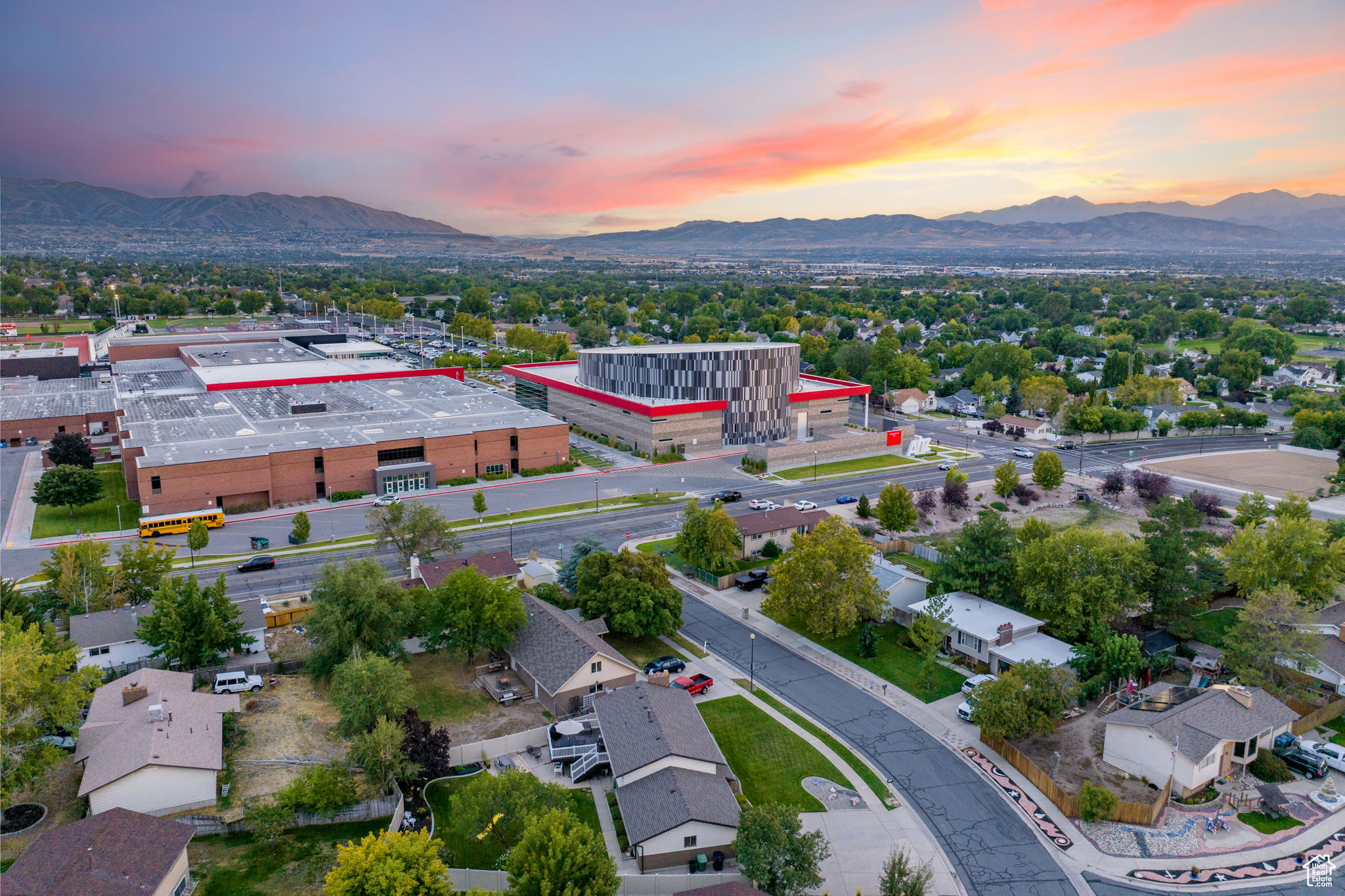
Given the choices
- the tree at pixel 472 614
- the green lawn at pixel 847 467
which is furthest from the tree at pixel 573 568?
the green lawn at pixel 847 467

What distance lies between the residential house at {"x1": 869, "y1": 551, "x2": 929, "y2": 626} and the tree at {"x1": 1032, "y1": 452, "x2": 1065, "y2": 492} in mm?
30033

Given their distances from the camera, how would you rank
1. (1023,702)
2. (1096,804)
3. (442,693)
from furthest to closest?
(442,693) → (1023,702) → (1096,804)

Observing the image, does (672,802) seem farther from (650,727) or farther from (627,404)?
(627,404)

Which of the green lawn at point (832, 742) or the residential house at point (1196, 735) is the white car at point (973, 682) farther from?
the green lawn at point (832, 742)

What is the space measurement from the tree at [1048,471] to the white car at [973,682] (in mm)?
36851

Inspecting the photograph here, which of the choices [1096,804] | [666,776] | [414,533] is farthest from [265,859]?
[1096,804]

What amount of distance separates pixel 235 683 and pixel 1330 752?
46.5 metres

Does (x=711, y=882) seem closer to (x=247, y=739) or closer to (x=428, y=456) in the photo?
(x=247, y=739)

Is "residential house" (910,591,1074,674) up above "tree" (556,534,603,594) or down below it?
below

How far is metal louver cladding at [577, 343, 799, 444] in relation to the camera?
286ft

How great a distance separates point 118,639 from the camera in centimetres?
3872

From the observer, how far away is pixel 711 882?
87.2ft

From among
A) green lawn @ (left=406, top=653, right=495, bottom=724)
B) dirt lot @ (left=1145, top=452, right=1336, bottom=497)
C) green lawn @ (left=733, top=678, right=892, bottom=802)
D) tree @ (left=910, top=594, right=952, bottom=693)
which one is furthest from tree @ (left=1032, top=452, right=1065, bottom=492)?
green lawn @ (left=406, top=653, right=495, bottom=724)

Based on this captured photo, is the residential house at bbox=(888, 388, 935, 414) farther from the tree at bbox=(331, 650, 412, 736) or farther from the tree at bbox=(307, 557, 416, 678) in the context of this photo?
the tree at bbox=(331, 650, 412, 736)
